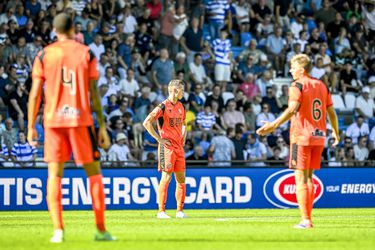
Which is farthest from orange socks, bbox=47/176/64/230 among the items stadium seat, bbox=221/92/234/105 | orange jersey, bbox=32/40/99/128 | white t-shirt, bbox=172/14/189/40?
white t-shirt, bbox=172/14/189/40

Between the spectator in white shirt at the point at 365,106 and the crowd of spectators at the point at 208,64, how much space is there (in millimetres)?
29

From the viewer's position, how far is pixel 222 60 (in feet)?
90.2

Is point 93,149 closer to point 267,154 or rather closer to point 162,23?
point 267,154

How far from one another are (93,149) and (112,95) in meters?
14.4

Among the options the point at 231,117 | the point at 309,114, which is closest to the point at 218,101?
the point at 231,117

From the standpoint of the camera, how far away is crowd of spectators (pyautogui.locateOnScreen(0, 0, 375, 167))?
80.3 ft

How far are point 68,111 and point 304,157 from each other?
4.09 meters

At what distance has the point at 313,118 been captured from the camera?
1347 cm

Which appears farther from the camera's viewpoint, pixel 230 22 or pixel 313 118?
pixel 230 22

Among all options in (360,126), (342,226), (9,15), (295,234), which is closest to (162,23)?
(9,15)

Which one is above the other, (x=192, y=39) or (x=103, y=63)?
(x=192, y=39)

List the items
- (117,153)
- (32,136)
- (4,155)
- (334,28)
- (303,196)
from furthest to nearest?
(334,28) < (117,153) < (4,155) < (303,196) < (32,136)

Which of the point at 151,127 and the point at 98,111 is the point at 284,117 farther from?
the point at 151,127

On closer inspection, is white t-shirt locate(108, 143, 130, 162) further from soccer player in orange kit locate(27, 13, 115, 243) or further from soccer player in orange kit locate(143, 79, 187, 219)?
soccer player in orange kit locate(27, 13, 115, 243)
